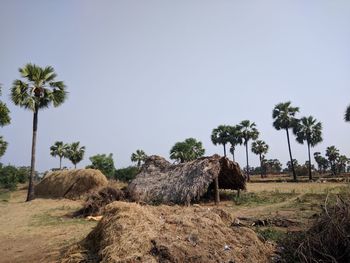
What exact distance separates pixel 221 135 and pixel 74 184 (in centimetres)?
3644

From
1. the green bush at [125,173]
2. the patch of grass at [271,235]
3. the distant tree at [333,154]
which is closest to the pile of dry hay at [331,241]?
the patch of grass at [271,235]

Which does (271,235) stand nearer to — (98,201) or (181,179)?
(98,201)

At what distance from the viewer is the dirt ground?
29.3 feet

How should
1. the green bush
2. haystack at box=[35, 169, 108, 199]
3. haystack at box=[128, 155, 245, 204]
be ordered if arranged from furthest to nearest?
the green bush
haystack at box=[35, 169, 108, 199]
haystack at box=[128, 155, 245, 204]

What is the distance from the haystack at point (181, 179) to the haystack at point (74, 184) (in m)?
3.67

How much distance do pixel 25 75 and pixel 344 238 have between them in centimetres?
2133


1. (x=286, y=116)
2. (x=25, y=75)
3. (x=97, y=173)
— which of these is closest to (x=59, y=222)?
(x=97, y=173)

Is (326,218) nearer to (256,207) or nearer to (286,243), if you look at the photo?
(286,243)

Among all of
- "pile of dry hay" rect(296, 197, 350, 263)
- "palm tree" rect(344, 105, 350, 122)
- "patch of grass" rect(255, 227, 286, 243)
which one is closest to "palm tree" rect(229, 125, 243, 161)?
"palm tree" rect(344, 105, 350, 122)

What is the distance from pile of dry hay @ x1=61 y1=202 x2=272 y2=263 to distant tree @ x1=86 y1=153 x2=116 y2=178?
37622 mm

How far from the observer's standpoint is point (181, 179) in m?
17.0

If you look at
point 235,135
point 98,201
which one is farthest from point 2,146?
point 235,135

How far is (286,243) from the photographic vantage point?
20.5ft

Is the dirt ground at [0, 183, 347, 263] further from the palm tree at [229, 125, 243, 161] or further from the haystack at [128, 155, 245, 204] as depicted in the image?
the palm tree at [229, 125, 243, 161]
